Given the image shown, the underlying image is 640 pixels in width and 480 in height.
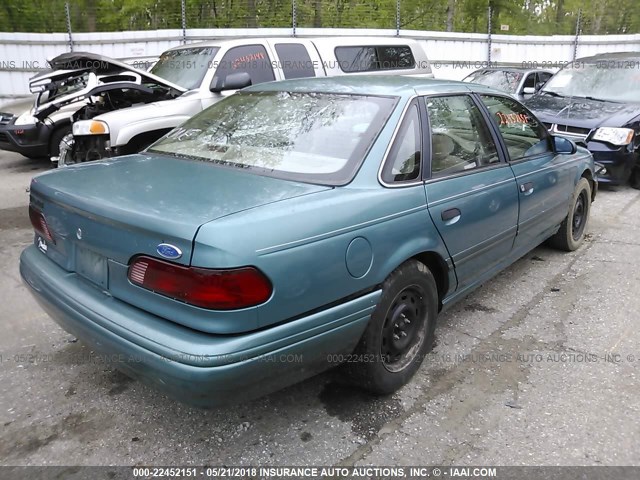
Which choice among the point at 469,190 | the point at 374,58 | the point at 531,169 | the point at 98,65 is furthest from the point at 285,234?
the point at 374,58

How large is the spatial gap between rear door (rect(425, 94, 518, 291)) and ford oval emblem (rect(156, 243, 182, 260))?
4.59 ft

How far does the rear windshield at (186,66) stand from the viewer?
264 inches

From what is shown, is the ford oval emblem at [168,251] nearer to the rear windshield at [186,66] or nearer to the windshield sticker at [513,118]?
the windshield sticker at [513,118]

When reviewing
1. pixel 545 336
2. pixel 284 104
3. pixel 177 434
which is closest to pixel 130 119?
pixel 284 104

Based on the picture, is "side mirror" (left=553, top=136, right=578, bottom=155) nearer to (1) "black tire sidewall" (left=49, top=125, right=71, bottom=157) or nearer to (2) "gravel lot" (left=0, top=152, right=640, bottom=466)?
(2) "gravel lot" (left=0, top=152, right=640, bottom=466)

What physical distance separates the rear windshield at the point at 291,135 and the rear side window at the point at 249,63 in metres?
3.34

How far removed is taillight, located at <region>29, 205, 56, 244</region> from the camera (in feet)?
9.16

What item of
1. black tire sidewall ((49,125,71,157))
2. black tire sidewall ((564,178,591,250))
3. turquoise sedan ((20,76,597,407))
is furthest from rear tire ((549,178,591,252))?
black tire sidewall ((49,125,71,157))

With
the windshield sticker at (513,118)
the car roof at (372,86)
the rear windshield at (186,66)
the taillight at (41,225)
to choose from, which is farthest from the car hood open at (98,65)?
the windshield sticker at (513,118)

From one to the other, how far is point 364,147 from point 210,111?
54.9 inches

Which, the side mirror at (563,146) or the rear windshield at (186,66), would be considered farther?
the rear windshield at (186,66)

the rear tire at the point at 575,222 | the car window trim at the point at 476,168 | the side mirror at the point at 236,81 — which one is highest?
the side mirror at the point at 236,81

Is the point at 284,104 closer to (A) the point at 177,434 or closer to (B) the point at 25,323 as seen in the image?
(A) the point at 177,434

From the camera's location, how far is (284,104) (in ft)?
10.8
